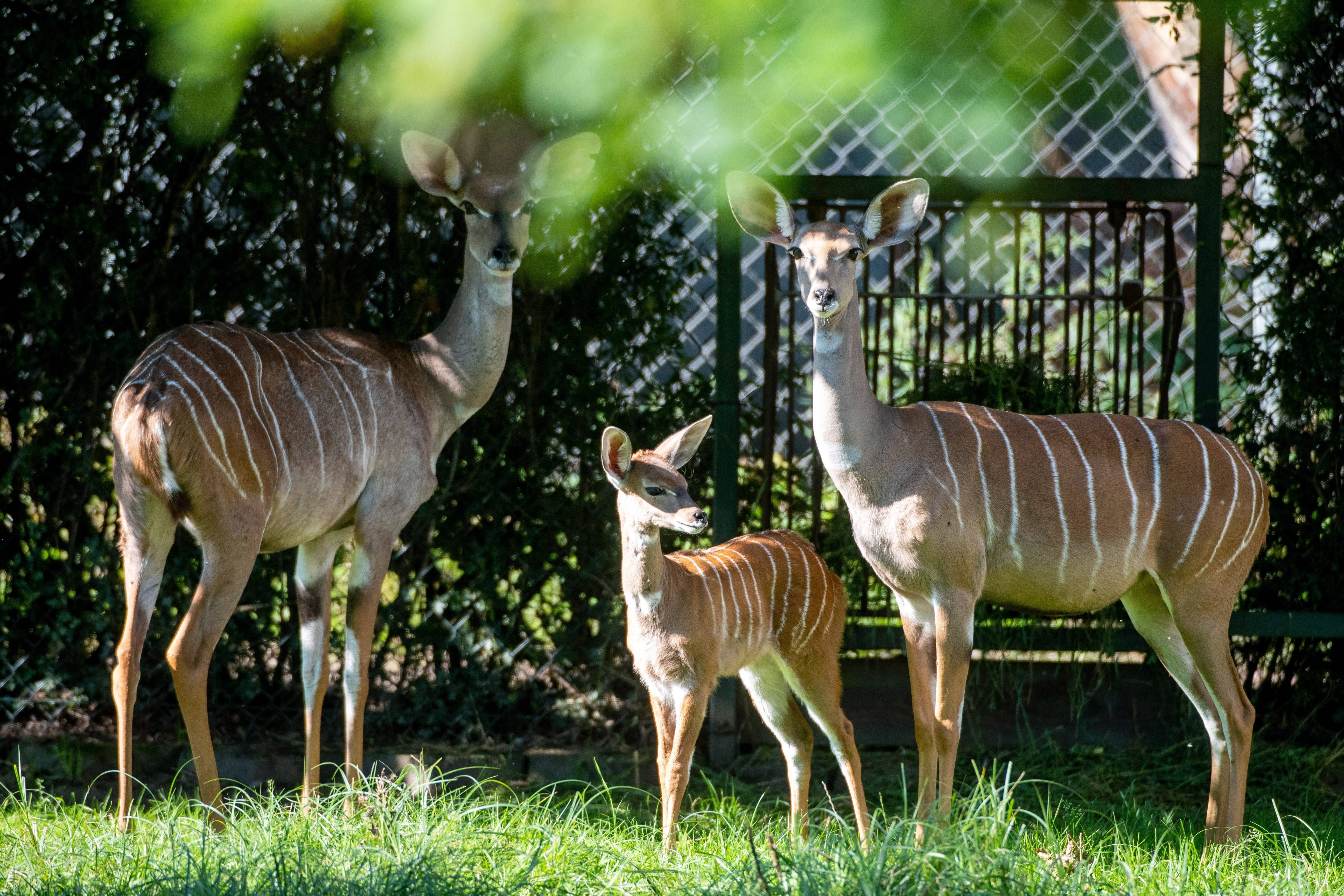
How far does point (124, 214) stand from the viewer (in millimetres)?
4617

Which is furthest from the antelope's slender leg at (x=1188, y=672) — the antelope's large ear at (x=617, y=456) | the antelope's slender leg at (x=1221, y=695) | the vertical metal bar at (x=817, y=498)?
the antelope's large ear at (x=617, y=456)

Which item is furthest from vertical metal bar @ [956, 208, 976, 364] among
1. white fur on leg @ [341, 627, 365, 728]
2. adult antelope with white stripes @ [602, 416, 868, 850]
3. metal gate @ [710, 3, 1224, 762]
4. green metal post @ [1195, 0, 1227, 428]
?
white fur on leg @ [341, 627, 365, 728]

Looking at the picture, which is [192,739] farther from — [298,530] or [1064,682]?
[1064,682]

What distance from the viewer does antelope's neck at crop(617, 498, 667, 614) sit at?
11.2ft

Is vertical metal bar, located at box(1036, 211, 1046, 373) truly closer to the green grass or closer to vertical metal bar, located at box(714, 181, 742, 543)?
vertical metal bar, located at box(714, 181, 742, 543)

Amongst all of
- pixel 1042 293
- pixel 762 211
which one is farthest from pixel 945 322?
pixel 762 211

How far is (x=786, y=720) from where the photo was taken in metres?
3.82

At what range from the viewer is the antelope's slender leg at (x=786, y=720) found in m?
3.75

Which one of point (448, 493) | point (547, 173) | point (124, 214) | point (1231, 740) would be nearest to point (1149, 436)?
point (1231, 740)

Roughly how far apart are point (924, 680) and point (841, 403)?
0.77 meters

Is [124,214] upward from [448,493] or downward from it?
upward

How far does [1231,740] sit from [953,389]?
4.82 ft

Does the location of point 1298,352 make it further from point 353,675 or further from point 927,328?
point 353,675

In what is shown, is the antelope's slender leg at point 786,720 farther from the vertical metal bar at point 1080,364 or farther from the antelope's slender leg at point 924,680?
the vertical metal bar at point 1080,364
